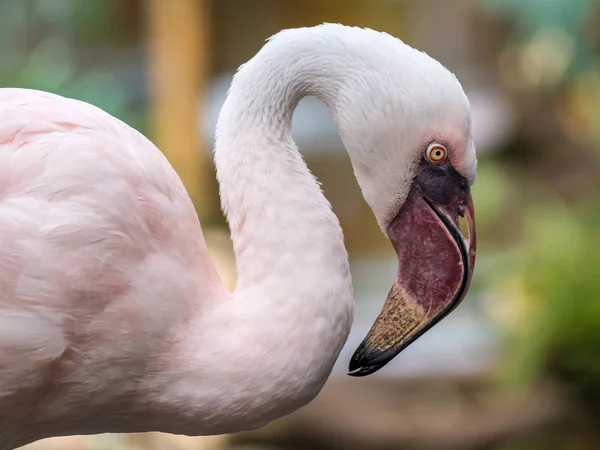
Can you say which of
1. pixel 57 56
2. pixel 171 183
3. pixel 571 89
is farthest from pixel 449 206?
pixel 571 89

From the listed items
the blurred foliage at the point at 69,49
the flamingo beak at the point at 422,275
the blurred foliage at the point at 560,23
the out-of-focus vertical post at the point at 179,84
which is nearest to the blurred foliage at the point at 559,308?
the blurred foliage at the point at 560,23

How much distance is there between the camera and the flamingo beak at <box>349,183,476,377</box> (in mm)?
1577

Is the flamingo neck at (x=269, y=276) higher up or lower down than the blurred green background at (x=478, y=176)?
higher up

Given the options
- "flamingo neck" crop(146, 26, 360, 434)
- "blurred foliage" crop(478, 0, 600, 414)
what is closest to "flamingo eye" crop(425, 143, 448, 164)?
"flamingo neck" crop(146, 26, 360, 434)

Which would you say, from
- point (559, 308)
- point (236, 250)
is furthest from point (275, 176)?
point (559, 308)

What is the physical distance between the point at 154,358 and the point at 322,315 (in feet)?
0.98

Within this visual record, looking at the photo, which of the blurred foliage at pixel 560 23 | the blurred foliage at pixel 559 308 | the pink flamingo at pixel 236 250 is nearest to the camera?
the pink flamingo at pixel 236 250

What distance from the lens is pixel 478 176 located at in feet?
19.0

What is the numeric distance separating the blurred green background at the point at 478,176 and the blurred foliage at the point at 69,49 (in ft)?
0.04

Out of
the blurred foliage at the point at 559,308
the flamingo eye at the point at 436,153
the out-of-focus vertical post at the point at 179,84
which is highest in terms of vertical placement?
the flamingo eye at the point at 436,153

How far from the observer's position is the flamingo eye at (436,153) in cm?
156

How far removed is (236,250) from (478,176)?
4.32 meters

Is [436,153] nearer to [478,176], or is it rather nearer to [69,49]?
[478,176]

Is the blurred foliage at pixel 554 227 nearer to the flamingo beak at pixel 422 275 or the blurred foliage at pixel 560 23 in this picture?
the blurred foliage at pixel 560 23
